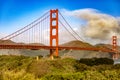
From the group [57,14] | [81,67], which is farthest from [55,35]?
[81,67]

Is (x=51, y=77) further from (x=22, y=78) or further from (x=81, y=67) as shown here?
(x=81, y=67)

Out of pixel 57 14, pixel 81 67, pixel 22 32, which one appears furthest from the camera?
pixel 57 14

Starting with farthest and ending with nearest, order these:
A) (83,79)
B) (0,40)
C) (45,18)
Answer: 1. (45,18)
2. (0,40)
3. (83,79)

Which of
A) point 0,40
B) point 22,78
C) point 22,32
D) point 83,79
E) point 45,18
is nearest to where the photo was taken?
point 22,78

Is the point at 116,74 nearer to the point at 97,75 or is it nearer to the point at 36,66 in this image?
the point at 97,75

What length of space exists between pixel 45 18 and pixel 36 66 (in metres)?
45.3

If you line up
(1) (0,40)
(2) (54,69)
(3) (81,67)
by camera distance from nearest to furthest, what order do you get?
(2) (54,69) → (3) (81,67) → (1) (0,40)

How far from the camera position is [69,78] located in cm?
1486

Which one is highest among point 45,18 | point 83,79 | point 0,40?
point 45,18

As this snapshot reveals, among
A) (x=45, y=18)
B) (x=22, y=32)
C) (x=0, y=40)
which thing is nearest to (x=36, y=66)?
(x=0, y=40)

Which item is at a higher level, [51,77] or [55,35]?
[55,35]

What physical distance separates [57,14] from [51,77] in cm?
5561

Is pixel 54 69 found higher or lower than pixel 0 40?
lower

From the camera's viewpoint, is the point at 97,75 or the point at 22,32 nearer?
the point at 97,75
